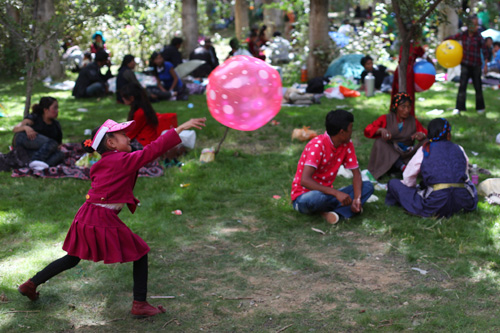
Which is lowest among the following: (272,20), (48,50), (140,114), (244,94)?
(140,114)

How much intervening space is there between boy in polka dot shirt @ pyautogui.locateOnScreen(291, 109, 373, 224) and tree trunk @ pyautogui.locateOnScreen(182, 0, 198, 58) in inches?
475

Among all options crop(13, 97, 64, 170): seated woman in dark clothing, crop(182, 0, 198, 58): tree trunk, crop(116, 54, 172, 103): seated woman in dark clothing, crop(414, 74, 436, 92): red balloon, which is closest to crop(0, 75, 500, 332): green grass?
crop(13, 97, 64, 170): seated woman in dark clothing

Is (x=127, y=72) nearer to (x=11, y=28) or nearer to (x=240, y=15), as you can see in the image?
(x=11, y=28)

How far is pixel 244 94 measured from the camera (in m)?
5.71

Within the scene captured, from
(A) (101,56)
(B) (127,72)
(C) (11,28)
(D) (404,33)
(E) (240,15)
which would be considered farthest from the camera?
(E) (240,15)

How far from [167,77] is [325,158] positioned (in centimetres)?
817

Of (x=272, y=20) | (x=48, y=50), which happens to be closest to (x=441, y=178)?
(x=48, y=50)

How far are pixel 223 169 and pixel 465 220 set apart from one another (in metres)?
3.41

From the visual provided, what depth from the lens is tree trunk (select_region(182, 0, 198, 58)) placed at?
1711 cm

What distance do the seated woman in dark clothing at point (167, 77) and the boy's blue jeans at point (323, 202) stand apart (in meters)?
7.46

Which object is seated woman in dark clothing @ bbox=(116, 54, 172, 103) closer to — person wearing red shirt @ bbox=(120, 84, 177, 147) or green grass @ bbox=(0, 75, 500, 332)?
person wearing red shirt @ bbox=(120, 84, 177, 147)

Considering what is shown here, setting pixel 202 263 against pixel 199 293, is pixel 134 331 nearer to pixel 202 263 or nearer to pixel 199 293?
pixel 199 293

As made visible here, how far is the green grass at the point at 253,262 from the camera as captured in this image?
418 cm

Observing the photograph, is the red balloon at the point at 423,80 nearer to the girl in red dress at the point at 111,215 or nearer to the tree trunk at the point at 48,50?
the girl in red dress at the point at 111,215
